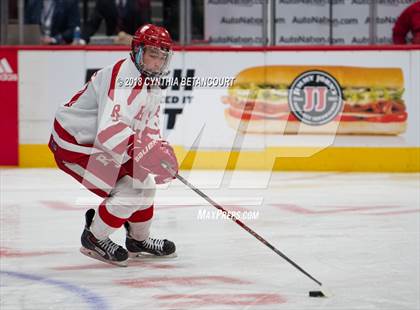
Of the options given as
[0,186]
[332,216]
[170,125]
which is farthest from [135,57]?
[170,125]

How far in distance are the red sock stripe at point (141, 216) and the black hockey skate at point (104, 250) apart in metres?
0.18

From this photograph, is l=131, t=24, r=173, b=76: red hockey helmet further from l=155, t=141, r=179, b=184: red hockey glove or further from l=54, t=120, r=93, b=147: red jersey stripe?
l=54, t=120, r=93, b=147: red jersey stripe

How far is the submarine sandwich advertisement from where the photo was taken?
890 centimetres

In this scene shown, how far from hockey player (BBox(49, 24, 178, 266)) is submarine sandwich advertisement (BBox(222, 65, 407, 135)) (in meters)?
4.12

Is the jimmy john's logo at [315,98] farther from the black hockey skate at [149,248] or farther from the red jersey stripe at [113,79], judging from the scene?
the red jersey stripe at [113,79]

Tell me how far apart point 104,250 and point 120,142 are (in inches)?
22.4

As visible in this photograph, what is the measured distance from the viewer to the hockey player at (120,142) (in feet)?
15.0

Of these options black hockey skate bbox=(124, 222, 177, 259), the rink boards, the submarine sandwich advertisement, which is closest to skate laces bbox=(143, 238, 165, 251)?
black hockey skate bbox=(124, 222, 177, 259)

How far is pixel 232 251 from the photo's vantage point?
16.9 ft

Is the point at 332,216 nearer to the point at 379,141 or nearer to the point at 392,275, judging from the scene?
the point at 392,275

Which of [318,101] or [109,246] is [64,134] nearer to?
[109,246]

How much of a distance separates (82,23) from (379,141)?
2.90 meters

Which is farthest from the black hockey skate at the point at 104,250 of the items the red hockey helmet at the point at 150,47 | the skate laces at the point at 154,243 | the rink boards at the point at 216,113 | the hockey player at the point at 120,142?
the rink boards at the point at 216,113

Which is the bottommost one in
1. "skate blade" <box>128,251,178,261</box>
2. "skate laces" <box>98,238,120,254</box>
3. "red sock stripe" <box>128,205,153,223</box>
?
"skate blade" <box>128,251,178,261</box>
